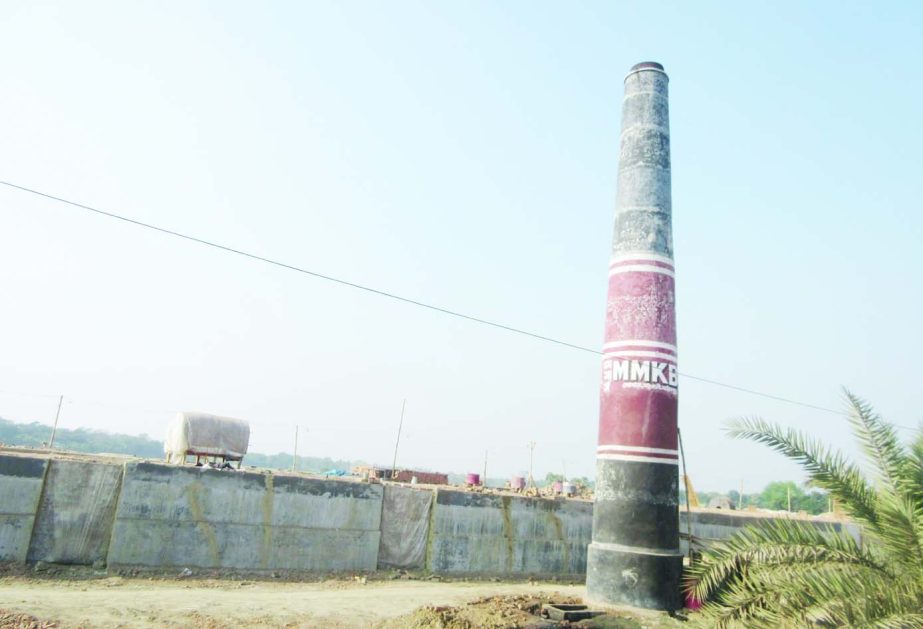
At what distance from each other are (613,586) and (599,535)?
969 millimetres

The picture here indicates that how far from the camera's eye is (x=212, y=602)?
10742mm

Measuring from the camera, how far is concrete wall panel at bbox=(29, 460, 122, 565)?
1241 centimetres

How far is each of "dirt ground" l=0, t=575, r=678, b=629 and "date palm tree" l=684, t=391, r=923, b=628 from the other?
2575 millimetres

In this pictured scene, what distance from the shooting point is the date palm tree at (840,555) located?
7.46 meters

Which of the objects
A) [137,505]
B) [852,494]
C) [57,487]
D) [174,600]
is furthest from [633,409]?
[57,487]

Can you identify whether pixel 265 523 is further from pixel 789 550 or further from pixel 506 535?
pixel 789 550

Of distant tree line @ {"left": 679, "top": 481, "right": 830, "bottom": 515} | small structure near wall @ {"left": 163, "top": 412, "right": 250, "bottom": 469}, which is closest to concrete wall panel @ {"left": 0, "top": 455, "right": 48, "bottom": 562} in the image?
small structure near wall @ {"left": 163, "top": 412, "right": 250, "bottom": 469}

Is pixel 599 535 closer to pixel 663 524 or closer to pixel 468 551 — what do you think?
pixel 663 524

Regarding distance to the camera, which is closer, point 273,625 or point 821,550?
point 821,550

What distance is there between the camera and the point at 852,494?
28.4ft

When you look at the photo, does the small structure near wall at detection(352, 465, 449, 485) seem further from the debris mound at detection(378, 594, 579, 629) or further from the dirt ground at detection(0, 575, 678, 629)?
→ the debris mound at detection(378, 594, 579, 629)

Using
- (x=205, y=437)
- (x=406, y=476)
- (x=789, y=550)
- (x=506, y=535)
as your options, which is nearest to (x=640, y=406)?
(x=789, y=550)

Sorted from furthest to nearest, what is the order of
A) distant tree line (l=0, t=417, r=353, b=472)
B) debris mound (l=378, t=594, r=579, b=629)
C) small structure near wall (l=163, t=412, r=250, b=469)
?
distant tree line (l=0, t=417, r=353, b=472), small structure near wall (l=163, t=412, r=250, b=469), debris mound (l=378, t=594, r=579, b=629)

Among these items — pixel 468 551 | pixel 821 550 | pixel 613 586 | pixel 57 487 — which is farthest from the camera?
pixel 468 551
